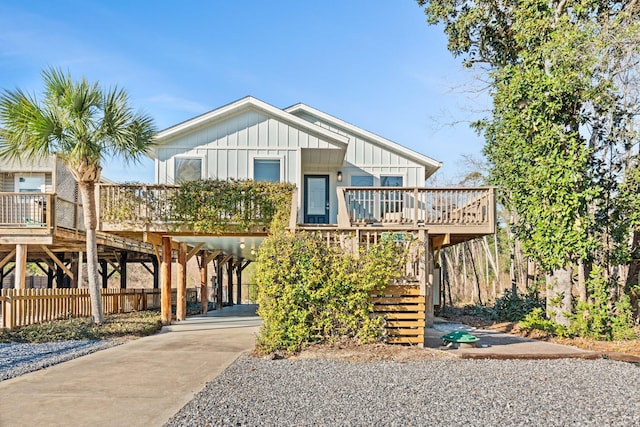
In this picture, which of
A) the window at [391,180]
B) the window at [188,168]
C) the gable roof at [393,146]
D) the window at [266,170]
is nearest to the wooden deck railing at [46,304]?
the window at [188,168]

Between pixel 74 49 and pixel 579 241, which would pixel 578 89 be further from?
pixel 74 49

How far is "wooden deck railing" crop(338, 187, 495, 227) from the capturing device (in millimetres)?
11664

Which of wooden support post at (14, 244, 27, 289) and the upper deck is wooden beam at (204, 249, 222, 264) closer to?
the upper deck

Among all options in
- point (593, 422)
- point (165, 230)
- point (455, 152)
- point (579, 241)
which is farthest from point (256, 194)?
point (455, 152)

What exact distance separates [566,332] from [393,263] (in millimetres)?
4987

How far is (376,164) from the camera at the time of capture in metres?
15.3

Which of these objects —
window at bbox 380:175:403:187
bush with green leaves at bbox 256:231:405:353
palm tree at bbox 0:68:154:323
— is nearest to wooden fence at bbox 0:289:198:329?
palm tree at bbox 0:68:154:323

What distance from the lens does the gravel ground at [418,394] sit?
15.5 feet

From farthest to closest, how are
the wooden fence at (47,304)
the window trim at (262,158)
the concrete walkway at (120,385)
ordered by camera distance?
the window trim at (262,158)
the wooden fence at (47,304)
the concrete walkway at (120,385)

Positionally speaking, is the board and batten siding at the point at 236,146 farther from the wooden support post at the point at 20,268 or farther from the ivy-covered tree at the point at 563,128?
the ivy-covered tree at the point at 563,128

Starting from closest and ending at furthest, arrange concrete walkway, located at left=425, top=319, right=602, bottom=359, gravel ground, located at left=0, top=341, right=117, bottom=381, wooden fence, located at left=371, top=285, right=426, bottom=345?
gravel ground, located at left=0, top=341, right=117, bottom=381, concrete walkway, located at left=425, top=319, right=602, bottom=359, wooden fence, located at left=371, top=285, right=426, bottom=345

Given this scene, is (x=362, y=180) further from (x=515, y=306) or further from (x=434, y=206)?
(x=515, y=306)

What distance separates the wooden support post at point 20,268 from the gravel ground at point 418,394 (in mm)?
9599

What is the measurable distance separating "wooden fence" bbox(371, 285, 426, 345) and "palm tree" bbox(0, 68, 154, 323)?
23.4ft
